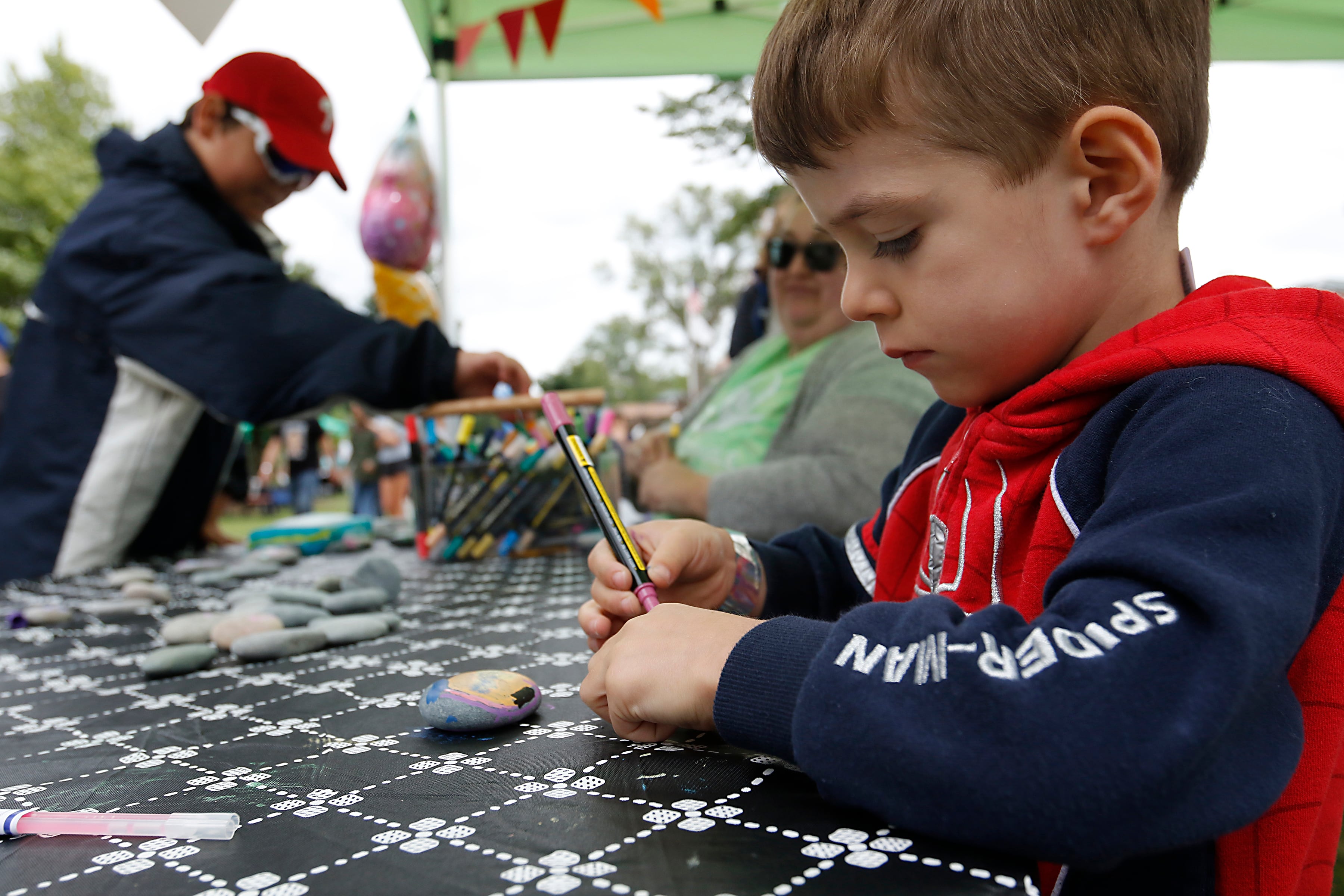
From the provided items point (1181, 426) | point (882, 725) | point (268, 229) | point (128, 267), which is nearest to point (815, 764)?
point (882, 725)

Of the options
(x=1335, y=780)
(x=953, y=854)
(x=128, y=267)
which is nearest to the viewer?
(x=953, y=854)

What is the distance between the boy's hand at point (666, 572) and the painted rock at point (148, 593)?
714 millimetres

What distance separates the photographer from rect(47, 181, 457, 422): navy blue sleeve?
129 centimetres

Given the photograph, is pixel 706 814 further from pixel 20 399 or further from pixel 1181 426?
pixel 20 399

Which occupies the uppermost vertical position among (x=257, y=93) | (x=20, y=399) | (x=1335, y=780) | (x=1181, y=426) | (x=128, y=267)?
(x=257, y=93)

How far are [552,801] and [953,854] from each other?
171 mm

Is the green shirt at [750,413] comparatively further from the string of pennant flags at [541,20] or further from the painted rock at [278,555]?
the string of pennant flags at [541,20]

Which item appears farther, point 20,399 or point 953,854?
point 20,399

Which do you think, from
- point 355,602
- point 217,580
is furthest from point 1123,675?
point 217,580

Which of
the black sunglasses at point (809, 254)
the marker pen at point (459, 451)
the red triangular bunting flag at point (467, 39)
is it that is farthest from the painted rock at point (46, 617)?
the red triangular bunting flag at point (467, 39)

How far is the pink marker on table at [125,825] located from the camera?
349 mm

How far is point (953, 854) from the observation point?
0.31 meters

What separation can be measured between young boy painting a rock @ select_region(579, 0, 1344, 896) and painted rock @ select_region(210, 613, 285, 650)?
1.26 feet

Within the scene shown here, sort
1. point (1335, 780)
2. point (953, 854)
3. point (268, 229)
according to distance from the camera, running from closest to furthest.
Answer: point (953, 854), point (1335, 780), point (268, 229)
